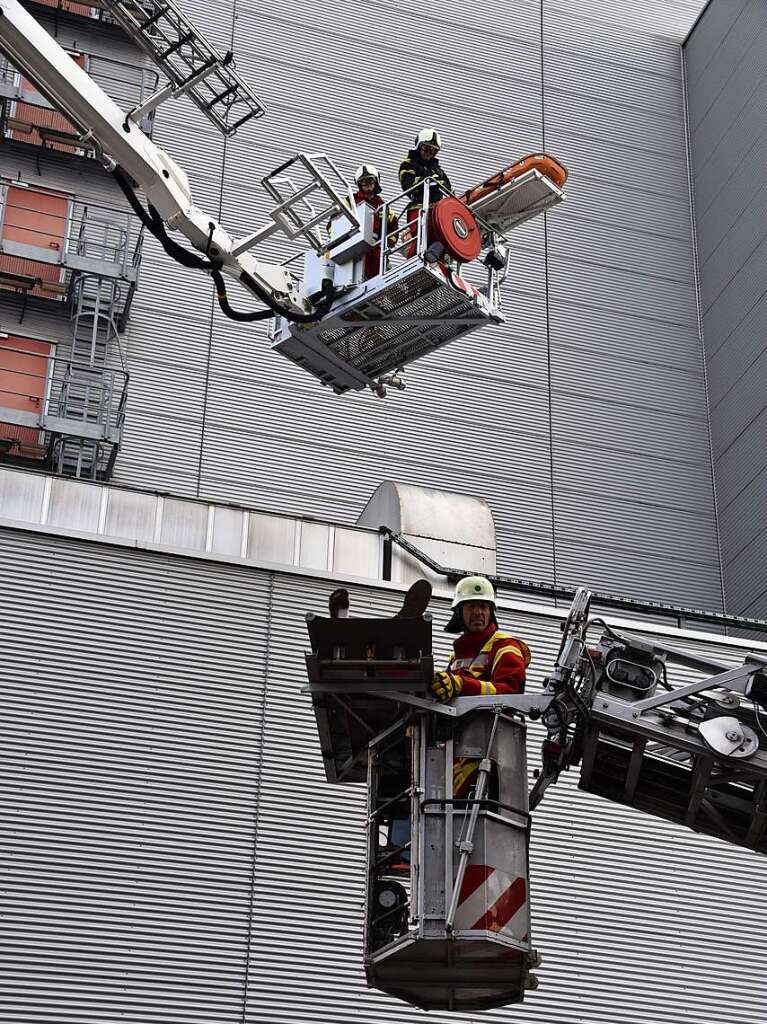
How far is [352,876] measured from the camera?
17578mm

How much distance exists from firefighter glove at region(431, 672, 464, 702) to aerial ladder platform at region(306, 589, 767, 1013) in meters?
0.09

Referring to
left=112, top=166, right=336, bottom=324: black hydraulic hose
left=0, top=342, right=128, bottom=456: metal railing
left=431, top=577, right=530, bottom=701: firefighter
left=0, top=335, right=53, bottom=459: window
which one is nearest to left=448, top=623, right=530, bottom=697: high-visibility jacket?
left=431, top=577, right=530, bottom=701: firefighter

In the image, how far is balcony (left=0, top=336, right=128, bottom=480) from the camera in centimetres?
2355

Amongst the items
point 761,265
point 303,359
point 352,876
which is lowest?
point 352,876

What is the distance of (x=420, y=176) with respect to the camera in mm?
16891

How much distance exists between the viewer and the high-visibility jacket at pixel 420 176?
16875 millimetres

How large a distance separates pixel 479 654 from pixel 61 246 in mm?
15662

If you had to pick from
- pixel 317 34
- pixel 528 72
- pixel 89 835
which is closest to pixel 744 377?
pixel 528 72

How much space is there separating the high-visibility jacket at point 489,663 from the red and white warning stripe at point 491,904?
1.42m

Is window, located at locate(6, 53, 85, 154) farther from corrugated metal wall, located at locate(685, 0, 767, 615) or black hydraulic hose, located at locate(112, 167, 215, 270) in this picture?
corrugated metal wall, located at locate(685, 0, 767, 615)

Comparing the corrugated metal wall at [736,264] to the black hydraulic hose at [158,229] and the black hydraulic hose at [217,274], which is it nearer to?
the black hydraulic hose at [217,274]

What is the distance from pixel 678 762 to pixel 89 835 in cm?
722

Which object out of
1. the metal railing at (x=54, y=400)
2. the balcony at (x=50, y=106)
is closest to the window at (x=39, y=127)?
the balcony at (x=50, y=106)

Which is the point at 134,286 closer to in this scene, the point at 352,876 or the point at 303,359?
the point at 303,359
